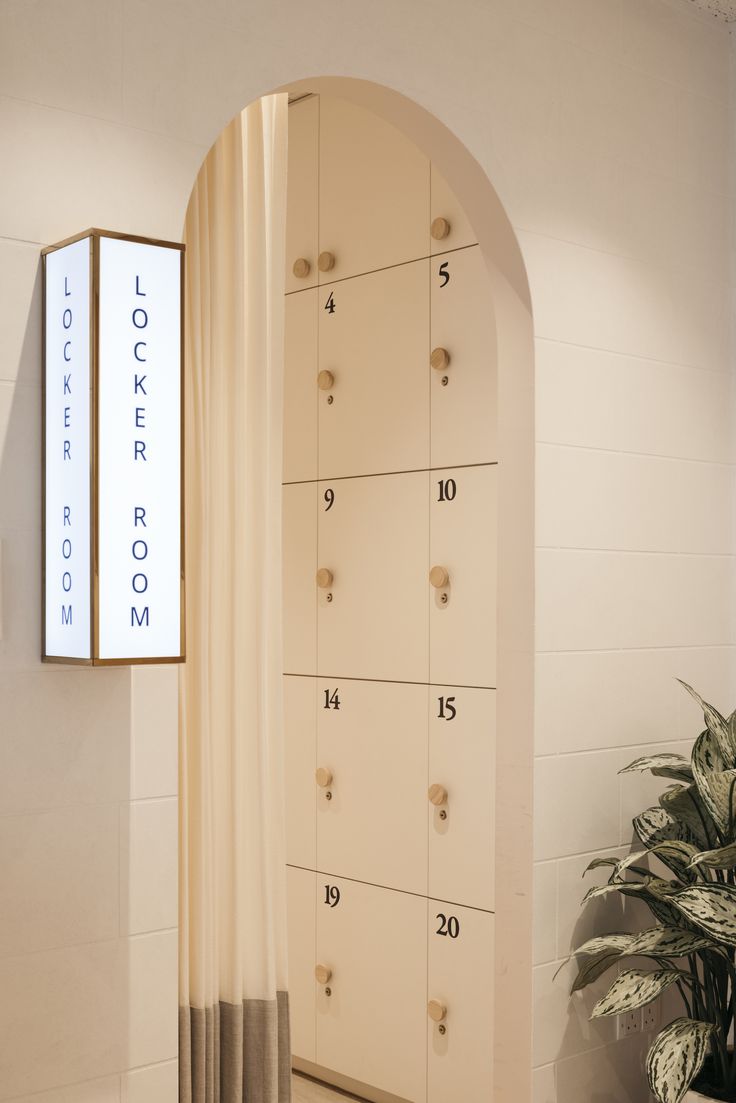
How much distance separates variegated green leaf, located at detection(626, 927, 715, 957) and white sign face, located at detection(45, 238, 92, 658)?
1310 millimetres

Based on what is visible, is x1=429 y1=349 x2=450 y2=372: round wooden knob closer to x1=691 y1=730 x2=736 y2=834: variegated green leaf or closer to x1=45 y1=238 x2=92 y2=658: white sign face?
x1=691 y1=730 x2=736 y2=834: variegated green leaf

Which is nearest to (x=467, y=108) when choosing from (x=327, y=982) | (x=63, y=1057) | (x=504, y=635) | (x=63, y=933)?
(x=504, y=635)

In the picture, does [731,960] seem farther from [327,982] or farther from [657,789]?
[327,982]

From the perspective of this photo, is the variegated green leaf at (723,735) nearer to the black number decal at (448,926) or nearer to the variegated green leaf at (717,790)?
the variegated green leaf at (717,790)

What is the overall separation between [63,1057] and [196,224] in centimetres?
153

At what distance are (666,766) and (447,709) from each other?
74 cm

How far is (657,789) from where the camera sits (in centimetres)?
275

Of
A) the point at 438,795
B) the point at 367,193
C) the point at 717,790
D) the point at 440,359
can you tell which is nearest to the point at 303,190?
the point at 367,193

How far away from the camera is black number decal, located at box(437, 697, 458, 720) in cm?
308

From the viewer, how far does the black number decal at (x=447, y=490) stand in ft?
10.2

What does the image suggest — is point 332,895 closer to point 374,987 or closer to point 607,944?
point 374,987

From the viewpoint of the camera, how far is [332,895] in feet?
11.1

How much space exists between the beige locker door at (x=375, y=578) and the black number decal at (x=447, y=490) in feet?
0.19

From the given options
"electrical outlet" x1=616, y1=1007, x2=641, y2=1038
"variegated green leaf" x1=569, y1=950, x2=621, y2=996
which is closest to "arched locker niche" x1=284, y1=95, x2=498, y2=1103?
"electrical outlet" x1=616, y1=1007, x2=641, y2=1038
